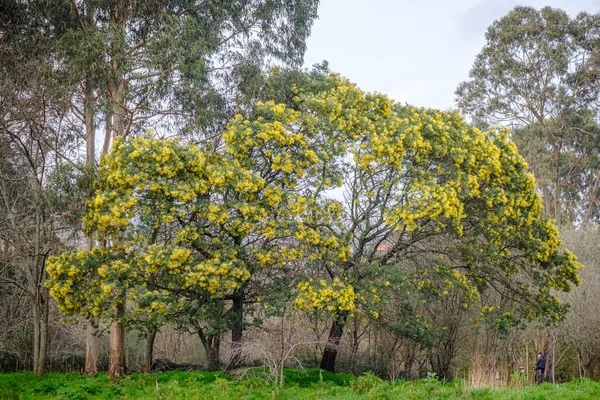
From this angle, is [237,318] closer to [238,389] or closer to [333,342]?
[333,342]

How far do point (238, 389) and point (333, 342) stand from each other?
12.6ft

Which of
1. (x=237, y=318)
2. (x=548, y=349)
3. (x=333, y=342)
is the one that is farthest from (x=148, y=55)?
(x=548, y=349)

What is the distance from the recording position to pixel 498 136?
13.9 m

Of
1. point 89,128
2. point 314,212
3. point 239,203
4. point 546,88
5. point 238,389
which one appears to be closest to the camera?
point 238,389

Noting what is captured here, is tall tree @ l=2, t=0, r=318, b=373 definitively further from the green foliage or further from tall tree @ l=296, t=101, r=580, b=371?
the green foliage

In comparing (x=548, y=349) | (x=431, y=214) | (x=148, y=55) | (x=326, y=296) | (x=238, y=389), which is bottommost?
(x=548, y=349)

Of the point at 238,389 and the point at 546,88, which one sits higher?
the point at 546,88

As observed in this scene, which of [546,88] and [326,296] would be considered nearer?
[326,296]

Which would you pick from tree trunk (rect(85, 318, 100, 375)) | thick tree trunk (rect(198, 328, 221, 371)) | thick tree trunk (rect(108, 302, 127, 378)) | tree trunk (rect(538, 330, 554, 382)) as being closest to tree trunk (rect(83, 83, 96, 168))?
thick tree trunk (rect(108, 302, 127, 378))

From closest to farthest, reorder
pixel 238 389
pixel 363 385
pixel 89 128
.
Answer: pixel 238 389
pixel 363 385
pixel 89 128

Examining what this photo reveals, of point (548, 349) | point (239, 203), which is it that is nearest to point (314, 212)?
point (239, 203)

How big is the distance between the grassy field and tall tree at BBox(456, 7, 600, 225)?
1401cm

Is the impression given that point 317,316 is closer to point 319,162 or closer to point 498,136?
point 319,162

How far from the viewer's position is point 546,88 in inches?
993
